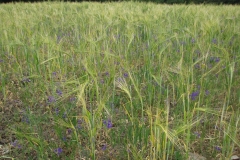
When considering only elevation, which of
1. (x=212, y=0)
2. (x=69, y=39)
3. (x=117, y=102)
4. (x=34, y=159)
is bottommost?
(x=34, y=159)

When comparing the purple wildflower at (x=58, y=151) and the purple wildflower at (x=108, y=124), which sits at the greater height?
the purple wildflower at (x=108, y=124)

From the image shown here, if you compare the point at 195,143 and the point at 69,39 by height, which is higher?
the point at 69,39

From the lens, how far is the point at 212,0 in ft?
34.0

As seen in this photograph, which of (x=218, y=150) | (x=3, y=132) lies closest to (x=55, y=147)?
(x=3, y=132)

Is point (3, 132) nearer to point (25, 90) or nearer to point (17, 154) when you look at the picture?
point (17, 154)

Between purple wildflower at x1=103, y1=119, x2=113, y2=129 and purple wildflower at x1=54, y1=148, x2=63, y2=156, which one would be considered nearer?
purple wildflower at x1=54, y1=148, x2=63, y2=156

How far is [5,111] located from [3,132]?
0.32 metres

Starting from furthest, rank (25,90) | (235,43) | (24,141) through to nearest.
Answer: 1. (235,43)
2. (25,90)
3. (24,141)

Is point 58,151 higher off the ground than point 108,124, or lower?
lower

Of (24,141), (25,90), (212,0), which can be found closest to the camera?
(24,141)

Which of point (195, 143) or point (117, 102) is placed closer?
point (195, 143)

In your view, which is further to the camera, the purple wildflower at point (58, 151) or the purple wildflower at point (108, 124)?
the purple wildflower at point (108, 124)

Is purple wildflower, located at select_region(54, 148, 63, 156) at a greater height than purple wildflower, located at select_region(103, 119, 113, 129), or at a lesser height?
lesser

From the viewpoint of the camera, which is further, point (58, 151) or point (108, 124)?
point (108, 124)
